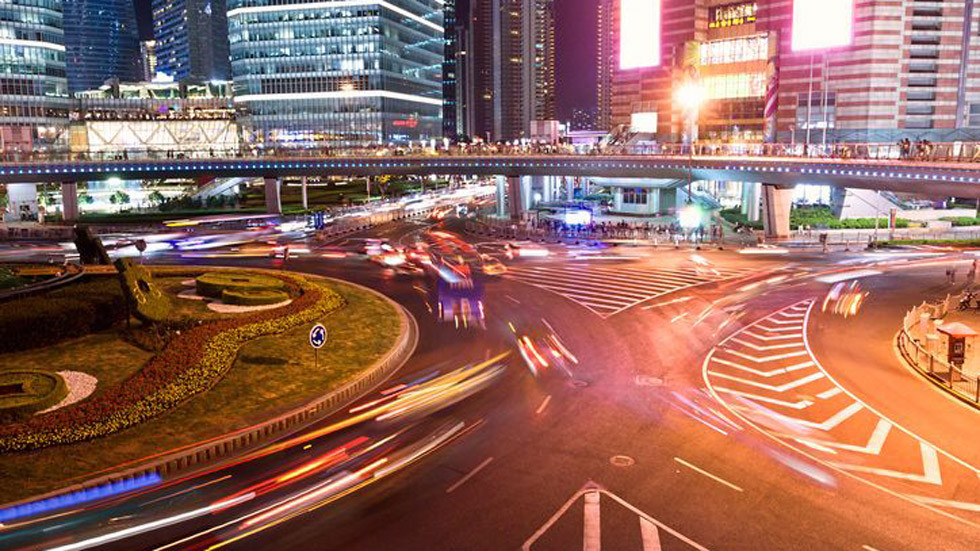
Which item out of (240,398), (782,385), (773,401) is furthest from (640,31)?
(240,398)

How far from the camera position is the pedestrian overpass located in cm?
6412

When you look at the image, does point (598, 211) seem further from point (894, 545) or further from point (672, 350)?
point (894, 545)

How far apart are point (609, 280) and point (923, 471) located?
104ft

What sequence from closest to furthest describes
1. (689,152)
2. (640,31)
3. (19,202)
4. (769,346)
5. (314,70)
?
(769,346)
(689,152)
(19,202)
(640,31)
(314,70)

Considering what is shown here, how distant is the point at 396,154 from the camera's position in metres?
92.6

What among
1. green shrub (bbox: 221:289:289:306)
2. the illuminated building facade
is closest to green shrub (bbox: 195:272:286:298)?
green shrub (bbox: 221:289:289:306)

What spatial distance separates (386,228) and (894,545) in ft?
261

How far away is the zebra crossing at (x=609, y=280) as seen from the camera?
45.5 metres

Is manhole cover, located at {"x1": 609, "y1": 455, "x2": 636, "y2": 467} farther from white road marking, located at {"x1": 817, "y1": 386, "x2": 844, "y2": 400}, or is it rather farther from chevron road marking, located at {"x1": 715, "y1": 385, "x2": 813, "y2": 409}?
white road marking, located at {"x1": 817, "y1": 386, "x2": 844, "y2": 400}

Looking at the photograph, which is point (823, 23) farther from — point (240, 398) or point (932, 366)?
point (240, 398)

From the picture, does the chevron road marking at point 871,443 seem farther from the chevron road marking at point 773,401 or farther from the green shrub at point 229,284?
the green shrub at point 229,284

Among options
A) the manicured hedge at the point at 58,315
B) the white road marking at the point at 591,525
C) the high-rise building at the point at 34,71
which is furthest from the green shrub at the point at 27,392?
the high-rise building at the point at 34,71

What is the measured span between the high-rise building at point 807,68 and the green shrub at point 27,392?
8317 centimetres

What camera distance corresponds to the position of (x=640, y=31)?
361ft
